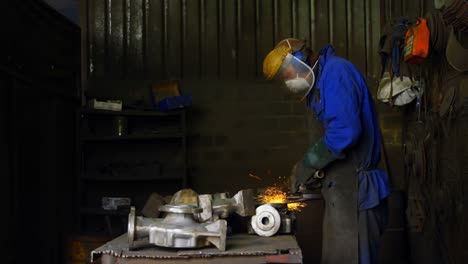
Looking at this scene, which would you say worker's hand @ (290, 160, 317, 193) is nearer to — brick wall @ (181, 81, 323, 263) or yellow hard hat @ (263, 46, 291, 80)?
yellow hard hat @ (263, 46, 291, 80)

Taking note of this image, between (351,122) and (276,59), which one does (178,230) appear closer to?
(351,122)

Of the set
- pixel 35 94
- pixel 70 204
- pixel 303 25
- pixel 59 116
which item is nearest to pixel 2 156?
pixel 35 94

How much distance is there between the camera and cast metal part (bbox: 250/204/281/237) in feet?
9.60

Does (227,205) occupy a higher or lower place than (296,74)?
lower

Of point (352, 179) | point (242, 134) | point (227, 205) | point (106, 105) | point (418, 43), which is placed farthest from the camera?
point (242, 134)

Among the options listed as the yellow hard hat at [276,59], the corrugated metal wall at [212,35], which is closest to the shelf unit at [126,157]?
the corrugated metal wall at [212,35]

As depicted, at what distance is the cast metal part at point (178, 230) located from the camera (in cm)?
252

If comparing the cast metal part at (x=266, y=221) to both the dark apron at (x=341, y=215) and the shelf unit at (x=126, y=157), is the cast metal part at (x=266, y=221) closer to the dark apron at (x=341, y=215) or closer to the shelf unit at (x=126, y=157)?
the dark apron at (x=341, y=215)

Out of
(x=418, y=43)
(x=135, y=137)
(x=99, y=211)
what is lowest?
(x=99, y=211)

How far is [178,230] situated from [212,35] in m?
4.29

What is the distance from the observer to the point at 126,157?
6.58 meters

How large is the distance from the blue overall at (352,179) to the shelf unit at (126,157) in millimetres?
2822

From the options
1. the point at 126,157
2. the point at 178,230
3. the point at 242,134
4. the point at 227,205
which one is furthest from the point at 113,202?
the point at 178,230

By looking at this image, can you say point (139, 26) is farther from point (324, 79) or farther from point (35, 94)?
point (324, 79)
